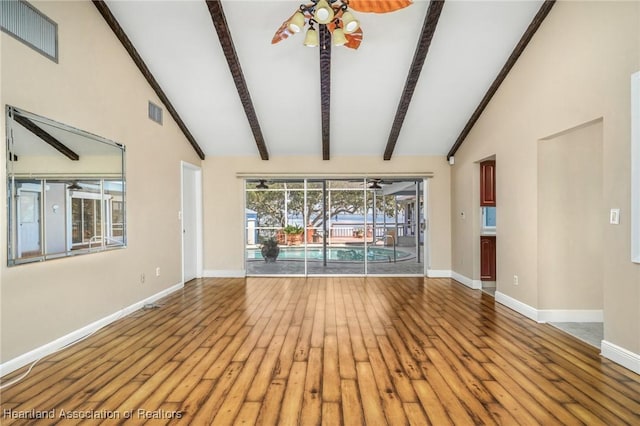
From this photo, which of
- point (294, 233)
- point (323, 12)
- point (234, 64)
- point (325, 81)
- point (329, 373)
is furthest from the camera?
point (294, 233)

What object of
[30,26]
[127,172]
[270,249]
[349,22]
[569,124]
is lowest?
[270,249]

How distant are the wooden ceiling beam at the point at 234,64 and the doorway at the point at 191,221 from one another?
1.48 metres

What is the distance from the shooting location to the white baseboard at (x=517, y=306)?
13.0 feet

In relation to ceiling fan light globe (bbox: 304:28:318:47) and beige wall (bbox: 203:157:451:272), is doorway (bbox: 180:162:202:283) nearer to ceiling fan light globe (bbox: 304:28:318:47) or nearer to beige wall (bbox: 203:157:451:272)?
beige wall (bbox: 203:157:451:272)

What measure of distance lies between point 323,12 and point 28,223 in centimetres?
313

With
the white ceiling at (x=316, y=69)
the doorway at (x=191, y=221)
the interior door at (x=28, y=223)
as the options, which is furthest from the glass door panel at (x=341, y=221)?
the interior door at (x=28, y=223)

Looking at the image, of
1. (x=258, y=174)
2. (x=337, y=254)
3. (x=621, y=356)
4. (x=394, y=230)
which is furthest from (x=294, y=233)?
(x=621, y=356)

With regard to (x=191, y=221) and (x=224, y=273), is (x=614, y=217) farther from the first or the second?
(x=191, y=221)

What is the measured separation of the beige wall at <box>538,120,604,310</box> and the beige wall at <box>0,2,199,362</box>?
16.6 feet

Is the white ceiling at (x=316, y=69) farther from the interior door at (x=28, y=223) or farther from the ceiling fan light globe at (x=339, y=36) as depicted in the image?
the interior door at (x=28, y=223)

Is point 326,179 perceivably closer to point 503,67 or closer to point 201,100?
point 201,100

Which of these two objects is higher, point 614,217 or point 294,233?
point 614,217

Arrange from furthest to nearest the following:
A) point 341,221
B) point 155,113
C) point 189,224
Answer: point 341,221 → point 189,224 → point 155,113

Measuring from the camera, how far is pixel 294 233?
716cm
